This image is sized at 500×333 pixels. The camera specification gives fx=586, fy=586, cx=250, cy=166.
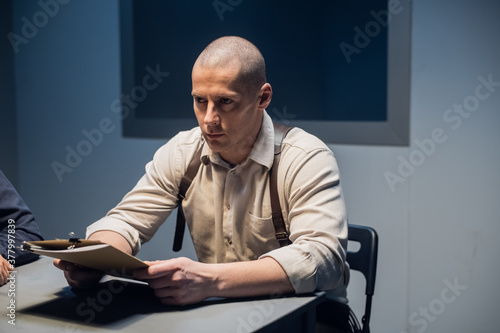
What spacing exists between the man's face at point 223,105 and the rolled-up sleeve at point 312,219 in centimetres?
18

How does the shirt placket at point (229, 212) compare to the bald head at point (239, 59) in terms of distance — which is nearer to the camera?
the bald head at point (239, 59)

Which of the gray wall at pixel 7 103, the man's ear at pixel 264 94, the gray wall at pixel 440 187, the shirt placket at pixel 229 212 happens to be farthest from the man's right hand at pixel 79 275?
the gray wall at pixel 7 103

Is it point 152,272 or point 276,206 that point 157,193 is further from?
point 152,272

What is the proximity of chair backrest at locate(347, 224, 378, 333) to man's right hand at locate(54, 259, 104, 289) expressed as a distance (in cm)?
93

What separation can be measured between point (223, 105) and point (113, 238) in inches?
20.6

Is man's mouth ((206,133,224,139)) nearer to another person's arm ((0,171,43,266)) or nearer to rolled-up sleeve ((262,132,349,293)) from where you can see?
rolled-up sleeve ((262,132,349,293))

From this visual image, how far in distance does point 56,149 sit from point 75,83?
1.47 feet

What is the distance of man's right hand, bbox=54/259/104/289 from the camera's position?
1.57 m

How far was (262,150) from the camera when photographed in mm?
1879

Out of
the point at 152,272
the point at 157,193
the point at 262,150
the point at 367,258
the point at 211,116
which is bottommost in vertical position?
the point at 367,258

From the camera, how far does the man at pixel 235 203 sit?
4.93ft

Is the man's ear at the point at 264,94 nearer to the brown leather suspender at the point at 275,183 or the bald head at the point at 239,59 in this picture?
the bald head at the point at 239,59

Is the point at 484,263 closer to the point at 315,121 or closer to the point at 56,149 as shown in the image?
the point at 315,121

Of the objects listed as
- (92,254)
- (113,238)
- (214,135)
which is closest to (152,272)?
(92,254)
